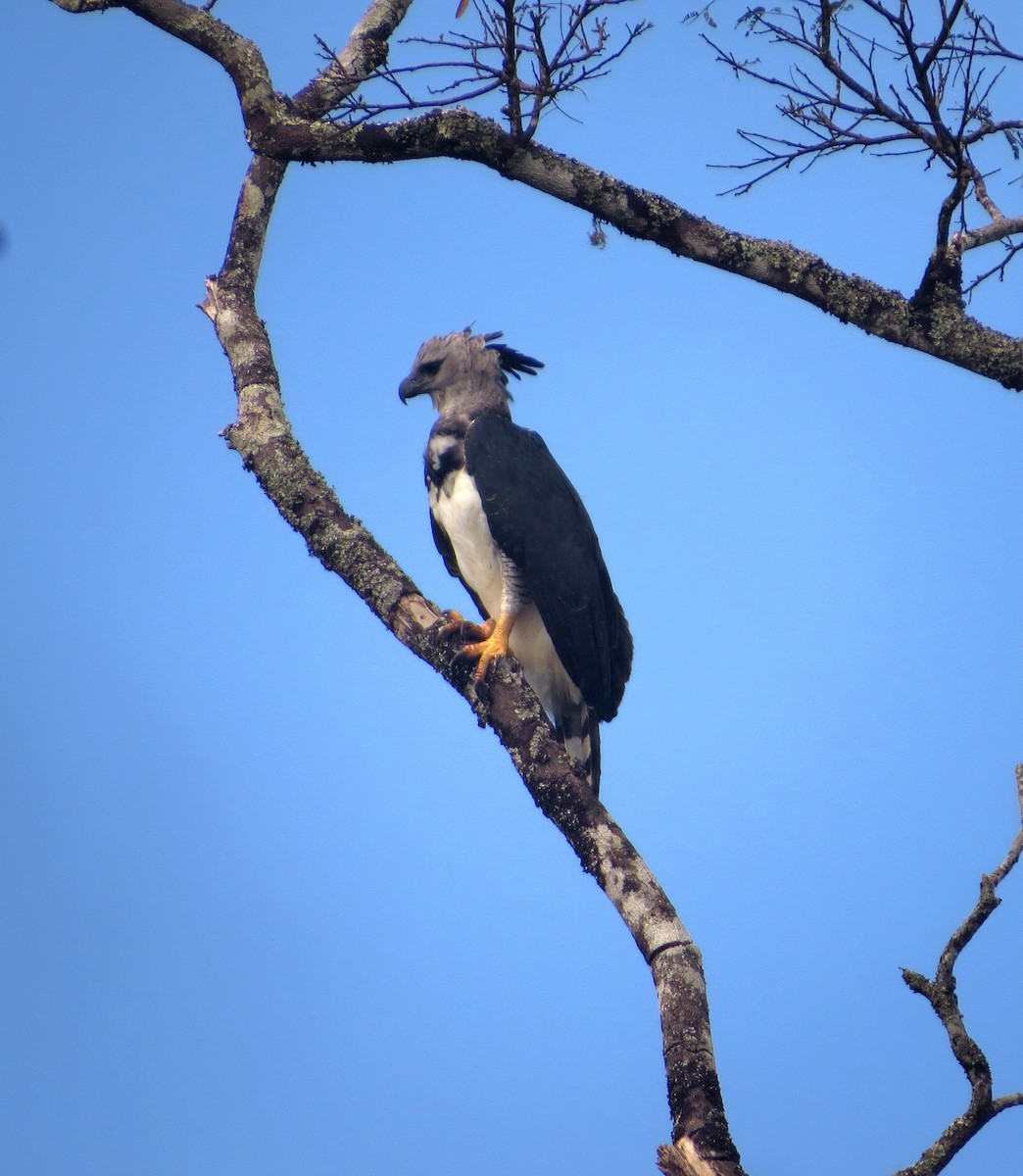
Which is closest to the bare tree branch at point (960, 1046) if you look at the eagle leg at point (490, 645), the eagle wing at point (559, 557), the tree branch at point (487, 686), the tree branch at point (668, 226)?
the tree branch at point (487, 686)

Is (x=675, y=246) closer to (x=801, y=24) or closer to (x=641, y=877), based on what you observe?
(x=801, y=24)

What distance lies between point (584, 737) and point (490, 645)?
0.96 meters

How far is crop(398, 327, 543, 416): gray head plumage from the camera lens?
4.66m

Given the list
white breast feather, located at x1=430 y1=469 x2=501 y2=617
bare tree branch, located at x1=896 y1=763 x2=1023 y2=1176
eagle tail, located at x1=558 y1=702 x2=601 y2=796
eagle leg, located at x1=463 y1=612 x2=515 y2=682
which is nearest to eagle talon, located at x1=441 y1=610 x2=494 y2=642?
eagle leg, located at x1=463 y1=612 x2=515 y2=682

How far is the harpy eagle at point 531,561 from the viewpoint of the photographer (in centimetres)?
395

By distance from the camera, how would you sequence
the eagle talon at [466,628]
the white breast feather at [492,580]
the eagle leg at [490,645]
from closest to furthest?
1. the eagle leg at [490,645]
2. the eagle talon at [466,628]
3. the white breast feather at [492,580]

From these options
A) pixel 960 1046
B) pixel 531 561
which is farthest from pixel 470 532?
pixel 960 1046

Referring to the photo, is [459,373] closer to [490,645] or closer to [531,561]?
[531,561]

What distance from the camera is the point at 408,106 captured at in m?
2.72

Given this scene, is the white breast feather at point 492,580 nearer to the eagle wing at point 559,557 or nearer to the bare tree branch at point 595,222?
the eagle wing at point 559,557

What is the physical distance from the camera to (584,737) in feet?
14.0

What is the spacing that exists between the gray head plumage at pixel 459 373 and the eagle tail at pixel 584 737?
1239 millimetres

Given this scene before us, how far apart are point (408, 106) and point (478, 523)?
1697 mm

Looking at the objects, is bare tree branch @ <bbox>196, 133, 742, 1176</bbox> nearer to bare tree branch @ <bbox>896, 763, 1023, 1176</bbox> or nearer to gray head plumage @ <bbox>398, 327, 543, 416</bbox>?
bare tree branch @ <bbox>896, 763, 1023, 1176</bbox>
